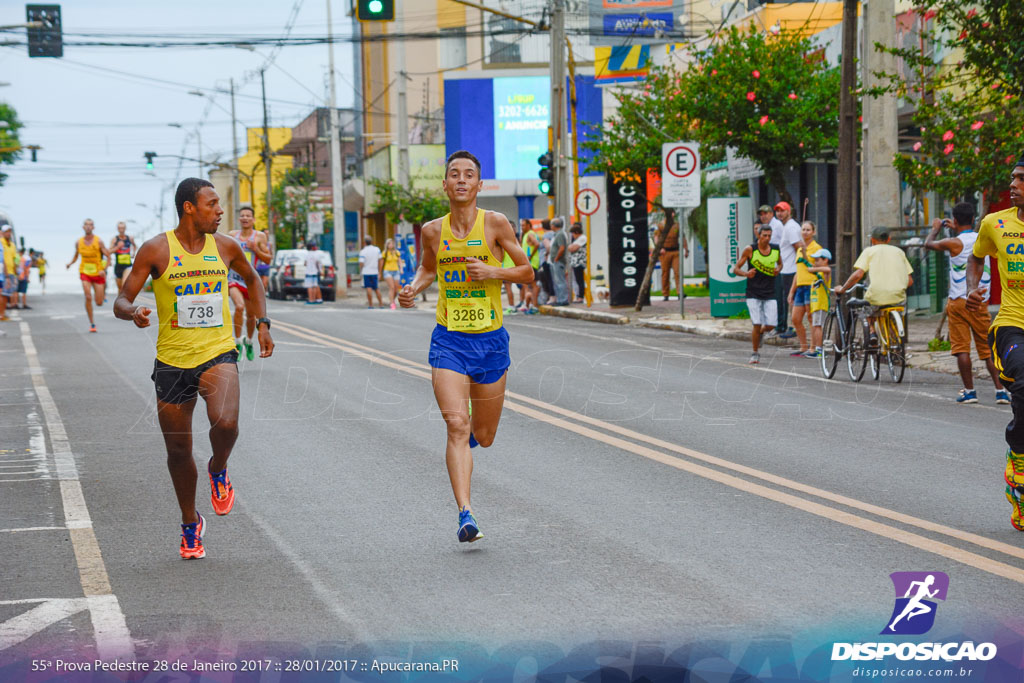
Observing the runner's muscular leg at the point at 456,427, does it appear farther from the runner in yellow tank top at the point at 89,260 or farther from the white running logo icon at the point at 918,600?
the runner in yellow tank top at the point at 89,260

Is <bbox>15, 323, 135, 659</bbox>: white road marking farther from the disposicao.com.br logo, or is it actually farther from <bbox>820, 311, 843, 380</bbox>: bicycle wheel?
<bbox>820, 311, 843, 380</bbox>: bicycle wheel

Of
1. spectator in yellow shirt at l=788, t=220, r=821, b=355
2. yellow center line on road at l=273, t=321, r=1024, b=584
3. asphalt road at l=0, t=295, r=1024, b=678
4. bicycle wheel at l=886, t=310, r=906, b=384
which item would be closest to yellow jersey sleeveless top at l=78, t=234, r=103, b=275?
asphalt road at l=0, t=295, r=1024, b=678

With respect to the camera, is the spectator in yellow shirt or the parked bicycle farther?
the spectator in yellow shirt

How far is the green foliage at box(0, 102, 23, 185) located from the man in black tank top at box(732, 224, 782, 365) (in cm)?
7444

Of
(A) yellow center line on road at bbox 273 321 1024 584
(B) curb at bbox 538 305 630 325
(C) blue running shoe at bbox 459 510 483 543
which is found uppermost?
(C) blue running shoe at bbox 459 510 483 543

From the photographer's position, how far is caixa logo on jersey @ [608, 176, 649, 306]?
29.2m

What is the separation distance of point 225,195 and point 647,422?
134 meters

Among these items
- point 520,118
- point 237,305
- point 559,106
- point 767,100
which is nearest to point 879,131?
point 767,100

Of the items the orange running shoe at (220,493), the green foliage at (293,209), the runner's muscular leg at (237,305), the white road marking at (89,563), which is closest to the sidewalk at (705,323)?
the runner's muscular leg at (237,305)

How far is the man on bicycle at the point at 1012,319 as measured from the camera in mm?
7172

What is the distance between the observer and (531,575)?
631 centimetres

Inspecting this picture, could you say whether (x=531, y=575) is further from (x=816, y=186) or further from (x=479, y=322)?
(x=816, y=186)

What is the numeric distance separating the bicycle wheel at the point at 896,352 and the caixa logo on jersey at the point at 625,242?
1450 cm

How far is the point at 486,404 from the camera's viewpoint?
725cm
